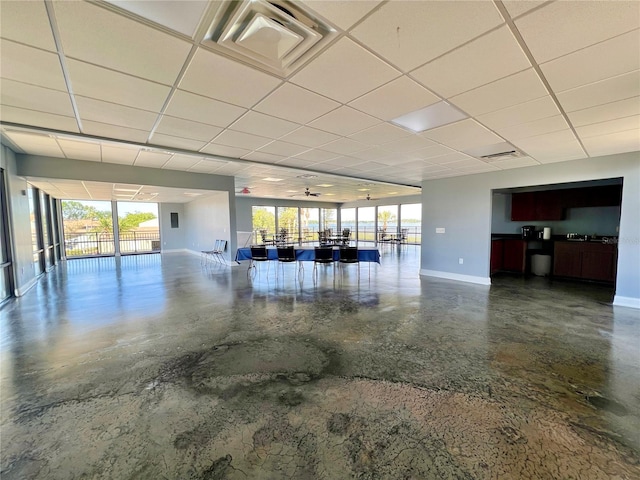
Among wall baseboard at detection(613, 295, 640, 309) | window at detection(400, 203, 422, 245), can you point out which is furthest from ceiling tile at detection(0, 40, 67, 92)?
window at detection(400, 203, 422, 245)

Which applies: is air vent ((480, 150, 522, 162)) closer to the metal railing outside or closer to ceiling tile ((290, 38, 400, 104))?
ceiling tile ((290, 38, 400, 104))

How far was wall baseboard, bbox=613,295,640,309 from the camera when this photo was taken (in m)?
4.23

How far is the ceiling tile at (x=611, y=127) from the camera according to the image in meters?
2.91

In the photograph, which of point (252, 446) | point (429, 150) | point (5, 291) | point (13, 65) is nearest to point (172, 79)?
point (13, 65)

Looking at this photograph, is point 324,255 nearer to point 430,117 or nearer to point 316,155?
point 316,155

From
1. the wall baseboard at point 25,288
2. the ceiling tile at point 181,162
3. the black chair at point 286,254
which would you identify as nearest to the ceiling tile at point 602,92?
the black chair at point 286,254

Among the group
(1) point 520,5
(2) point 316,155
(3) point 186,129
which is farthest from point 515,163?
(3) point 186,129

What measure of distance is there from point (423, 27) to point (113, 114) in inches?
122

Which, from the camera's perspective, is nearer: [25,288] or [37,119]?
[37,119]

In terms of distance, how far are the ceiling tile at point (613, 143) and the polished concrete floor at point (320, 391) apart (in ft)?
7.87

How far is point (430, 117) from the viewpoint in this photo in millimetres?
2916

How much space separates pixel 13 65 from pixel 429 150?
14.9 ft

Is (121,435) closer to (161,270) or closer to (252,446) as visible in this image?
(252,446)

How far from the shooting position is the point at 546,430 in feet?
5.69
